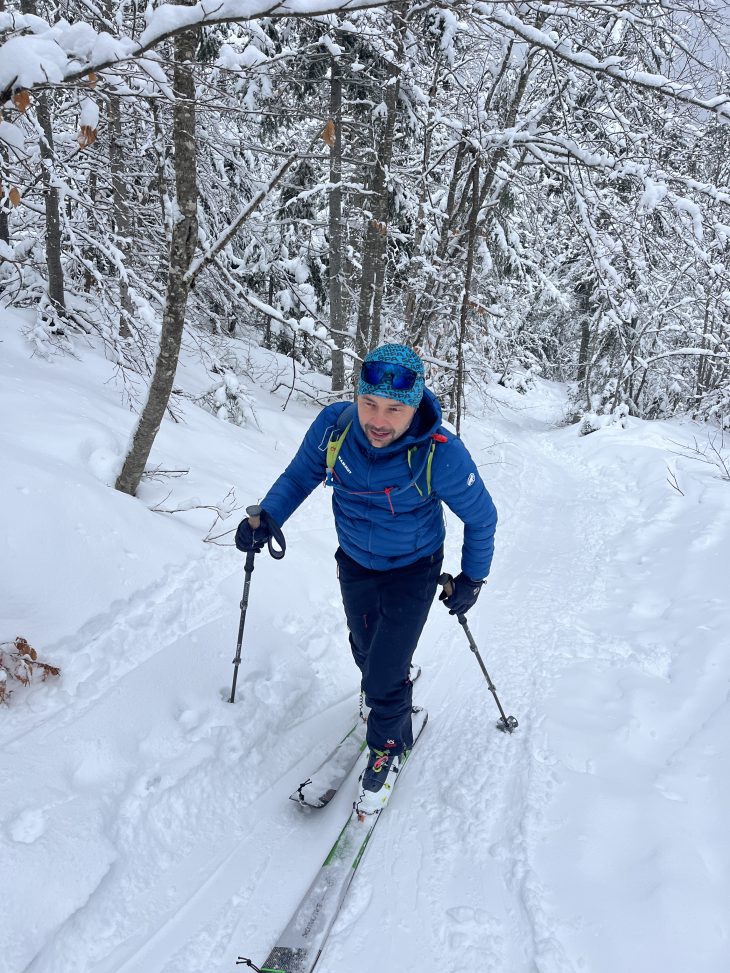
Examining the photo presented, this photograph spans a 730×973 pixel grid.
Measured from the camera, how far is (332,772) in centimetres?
345

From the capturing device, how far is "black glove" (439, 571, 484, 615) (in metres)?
3.16

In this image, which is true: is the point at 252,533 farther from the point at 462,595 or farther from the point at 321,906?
the point at 321,906

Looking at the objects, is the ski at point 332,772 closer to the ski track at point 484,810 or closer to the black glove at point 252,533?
the ski track at point 484,810

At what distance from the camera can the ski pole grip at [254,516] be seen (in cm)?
339

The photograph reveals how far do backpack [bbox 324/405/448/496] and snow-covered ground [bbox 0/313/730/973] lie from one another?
186 centimetres

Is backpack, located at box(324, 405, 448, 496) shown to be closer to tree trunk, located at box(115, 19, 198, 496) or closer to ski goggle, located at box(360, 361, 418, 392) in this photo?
ski goggle, located at box(360, 361, 418, 392)

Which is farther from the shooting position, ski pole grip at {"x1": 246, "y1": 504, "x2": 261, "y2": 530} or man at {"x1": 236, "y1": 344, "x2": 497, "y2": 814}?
ski pole grip at {"x1": 246, "y1": 504, "x2": 261, "y2": 530}

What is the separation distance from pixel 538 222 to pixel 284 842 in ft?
35.1

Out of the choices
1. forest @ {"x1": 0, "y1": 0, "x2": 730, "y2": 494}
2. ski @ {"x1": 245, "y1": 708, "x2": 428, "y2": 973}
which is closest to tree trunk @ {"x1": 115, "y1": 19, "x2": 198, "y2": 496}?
forest @ {"x1": 0, "y1": 0, "x2": 730, "y2": 494}

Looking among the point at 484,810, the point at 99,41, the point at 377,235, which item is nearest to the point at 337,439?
the point at 99,41

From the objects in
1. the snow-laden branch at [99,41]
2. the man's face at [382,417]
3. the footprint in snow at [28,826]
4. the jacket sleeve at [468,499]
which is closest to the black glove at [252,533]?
the man's face at [382,417]

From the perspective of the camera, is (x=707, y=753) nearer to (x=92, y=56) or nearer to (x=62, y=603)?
(x=62, y=603)

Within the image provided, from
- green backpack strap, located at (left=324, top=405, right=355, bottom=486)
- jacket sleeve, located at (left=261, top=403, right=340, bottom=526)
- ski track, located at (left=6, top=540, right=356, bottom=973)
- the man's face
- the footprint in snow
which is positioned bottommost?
ski track, located at (left=6, top=540, right=356, bottom=973)

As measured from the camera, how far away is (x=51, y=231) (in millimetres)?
8320
